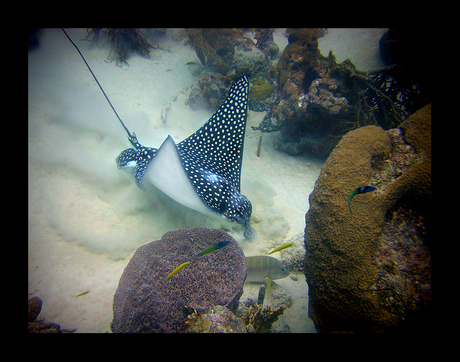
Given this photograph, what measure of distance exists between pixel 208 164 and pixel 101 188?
7.68ft

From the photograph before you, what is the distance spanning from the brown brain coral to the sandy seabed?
76 cm

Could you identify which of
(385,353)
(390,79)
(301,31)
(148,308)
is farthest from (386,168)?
(301,31)

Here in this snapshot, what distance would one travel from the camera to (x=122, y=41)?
713 centimetres

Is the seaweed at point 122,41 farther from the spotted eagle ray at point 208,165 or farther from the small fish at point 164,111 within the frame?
the spotted eagle ray at point 208,165

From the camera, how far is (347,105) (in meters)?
5.00

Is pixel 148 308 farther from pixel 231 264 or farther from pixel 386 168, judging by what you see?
pixel 386 168

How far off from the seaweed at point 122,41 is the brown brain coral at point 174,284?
760 cm

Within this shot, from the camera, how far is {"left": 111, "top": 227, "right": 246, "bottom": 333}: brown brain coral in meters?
2.12

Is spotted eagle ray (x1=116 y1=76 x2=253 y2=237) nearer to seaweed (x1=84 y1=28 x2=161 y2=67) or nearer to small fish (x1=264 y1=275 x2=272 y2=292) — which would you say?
small fish (x1=264 y1=275 x2=272 y2=292)

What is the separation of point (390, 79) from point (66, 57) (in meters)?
10.5

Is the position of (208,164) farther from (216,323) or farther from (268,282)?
(216,323)

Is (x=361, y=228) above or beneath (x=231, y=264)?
above

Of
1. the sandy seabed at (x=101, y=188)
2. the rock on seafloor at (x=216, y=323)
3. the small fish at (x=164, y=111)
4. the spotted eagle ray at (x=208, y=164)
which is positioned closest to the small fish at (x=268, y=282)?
the sandy seabed at (x=101, y=188)
